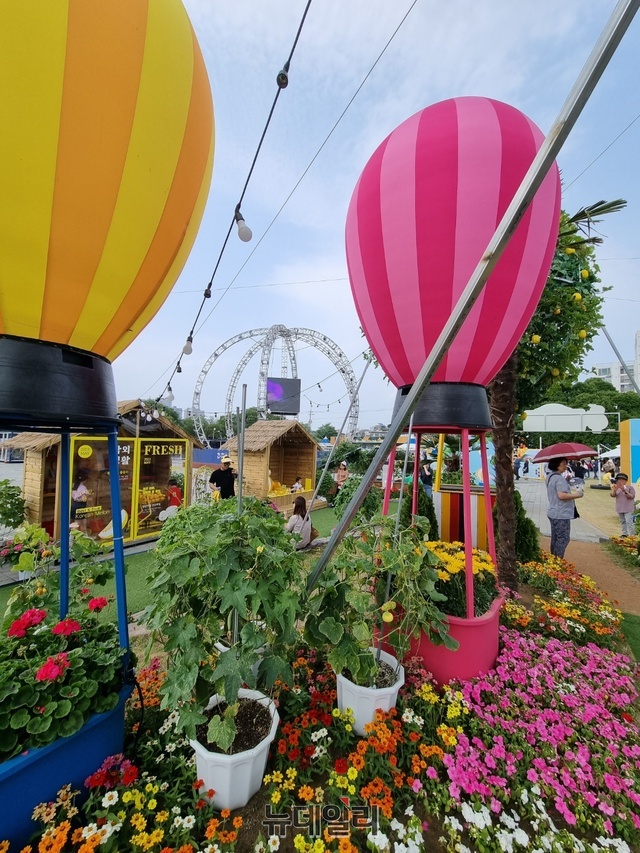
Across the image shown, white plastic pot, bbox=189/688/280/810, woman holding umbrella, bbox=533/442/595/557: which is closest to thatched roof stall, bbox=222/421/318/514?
woman holding umbrella, bbox=533/442/595/557

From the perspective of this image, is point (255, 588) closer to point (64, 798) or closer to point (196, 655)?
point (196, 655)

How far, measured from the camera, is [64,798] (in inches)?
52.2

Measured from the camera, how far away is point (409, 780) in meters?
1.60

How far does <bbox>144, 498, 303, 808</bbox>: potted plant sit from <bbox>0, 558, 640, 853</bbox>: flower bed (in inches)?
6.6

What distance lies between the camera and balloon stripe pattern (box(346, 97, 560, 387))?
1754 millimetres

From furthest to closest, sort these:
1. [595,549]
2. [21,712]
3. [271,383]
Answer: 1. [271,383]
2. [595,549]
3. [21,712]

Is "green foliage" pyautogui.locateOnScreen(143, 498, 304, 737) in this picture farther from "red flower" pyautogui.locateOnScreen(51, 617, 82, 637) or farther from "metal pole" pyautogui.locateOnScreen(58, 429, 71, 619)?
"metal pole" pyautogui.locateOnScreen(58, 429, 71, 619)

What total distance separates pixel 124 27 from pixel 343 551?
89.4 inches

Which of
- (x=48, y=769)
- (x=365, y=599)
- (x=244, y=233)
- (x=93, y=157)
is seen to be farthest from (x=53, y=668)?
(x=244, y=233)

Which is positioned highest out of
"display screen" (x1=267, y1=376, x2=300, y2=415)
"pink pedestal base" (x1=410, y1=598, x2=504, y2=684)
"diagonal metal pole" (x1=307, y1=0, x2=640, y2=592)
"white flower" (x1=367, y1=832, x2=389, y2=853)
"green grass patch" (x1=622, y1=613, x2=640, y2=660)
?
"display screen" (x1=267, y1=376, x2=300, y2=415)

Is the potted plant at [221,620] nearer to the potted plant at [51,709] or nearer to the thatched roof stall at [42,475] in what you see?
the potted plant at [51,709]

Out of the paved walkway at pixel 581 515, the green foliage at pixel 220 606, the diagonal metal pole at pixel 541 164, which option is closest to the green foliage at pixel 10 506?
the green foliage at pixel 220 606

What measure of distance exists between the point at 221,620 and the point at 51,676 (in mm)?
624

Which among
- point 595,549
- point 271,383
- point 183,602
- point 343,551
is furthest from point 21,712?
point 271,383
